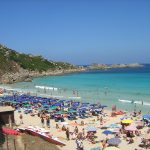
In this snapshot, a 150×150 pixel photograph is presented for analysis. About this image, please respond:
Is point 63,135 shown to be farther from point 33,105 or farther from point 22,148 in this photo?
point 33,105

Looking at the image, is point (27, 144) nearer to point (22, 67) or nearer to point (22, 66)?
point (22, 67)

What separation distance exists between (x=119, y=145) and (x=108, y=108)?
17815 millimetres

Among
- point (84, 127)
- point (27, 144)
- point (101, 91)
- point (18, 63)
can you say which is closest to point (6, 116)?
point (27, 144)

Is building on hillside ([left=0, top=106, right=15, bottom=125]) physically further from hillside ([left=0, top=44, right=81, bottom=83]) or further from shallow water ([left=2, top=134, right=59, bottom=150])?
hillside ([left=0, top=44, right=81, bottom=83])

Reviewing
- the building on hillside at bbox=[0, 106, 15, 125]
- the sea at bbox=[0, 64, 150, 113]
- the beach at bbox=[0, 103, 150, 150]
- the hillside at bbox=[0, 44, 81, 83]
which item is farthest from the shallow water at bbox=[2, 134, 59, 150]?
the hillside at bbox=[0, 44, 81, 83]

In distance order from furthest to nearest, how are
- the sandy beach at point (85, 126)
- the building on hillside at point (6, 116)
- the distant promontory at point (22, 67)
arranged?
the distant promontory at point (22, 67) < the building on hillside at point (6, 116) < the sandy beach at point (85, 126)

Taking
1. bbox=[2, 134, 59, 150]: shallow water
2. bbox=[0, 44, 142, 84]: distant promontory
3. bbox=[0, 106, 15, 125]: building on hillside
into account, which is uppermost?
bbox=[0, 44, 142, 84]: distant promontory

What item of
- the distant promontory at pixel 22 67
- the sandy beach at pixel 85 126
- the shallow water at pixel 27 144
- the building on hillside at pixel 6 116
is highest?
the distant promontory at pixel 22 67

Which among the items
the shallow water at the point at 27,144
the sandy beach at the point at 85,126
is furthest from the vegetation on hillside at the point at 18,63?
the shallow water at the point at 27,144

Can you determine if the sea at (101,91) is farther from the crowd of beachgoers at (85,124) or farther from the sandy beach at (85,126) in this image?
the sandy beach at (85,126)

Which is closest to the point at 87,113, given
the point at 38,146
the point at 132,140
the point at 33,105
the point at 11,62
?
the point at 33,105

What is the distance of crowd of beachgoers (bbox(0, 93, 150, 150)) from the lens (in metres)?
23.8

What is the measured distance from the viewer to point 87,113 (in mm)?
36031

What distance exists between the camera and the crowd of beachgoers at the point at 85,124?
23.8 metres
